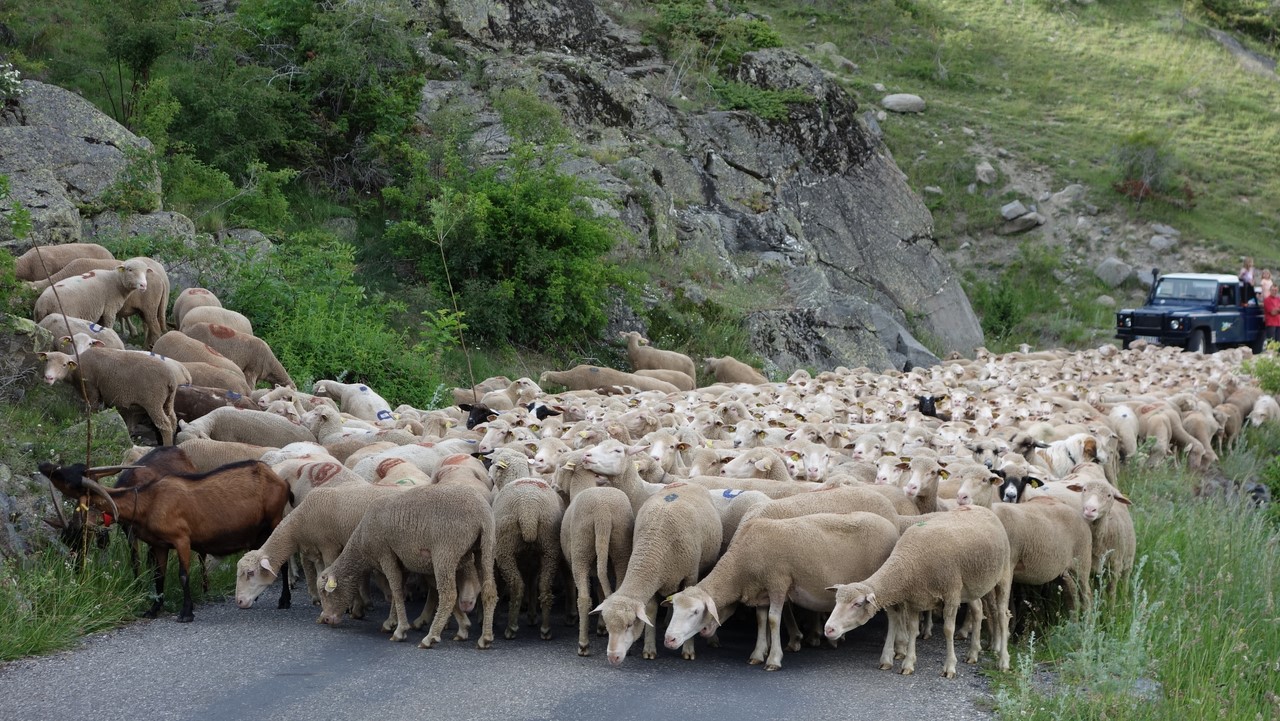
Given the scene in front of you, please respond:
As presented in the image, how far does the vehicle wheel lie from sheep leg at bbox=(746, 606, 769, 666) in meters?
27.8

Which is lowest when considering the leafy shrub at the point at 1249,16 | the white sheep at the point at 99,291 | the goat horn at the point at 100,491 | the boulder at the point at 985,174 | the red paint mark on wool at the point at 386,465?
the red paint mark on wool at the point at 386,465

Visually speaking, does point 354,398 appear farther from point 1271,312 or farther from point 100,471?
point 1271,312

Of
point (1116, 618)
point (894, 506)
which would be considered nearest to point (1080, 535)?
point (1116, 618)

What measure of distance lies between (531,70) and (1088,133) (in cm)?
3411

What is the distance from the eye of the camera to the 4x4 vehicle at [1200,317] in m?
31.9

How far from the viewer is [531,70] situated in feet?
90.7

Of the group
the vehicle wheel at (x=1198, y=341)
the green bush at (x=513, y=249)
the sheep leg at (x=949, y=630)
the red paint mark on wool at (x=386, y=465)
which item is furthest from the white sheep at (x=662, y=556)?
the vehicle wheel at (x=1198, y=341)

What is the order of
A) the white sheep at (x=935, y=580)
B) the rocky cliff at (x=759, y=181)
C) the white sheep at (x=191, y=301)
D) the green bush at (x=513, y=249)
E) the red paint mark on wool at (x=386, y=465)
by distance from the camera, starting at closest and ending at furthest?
the white sheep at (x=935, y=580) → the red paint mark on wool at (x=386, y=465) → the white sheep at (x=191, y=301) → the green bush at (x=513, y=249) → the rocky cliff at (x=759, y=181)

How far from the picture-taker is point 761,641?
8.00 metres

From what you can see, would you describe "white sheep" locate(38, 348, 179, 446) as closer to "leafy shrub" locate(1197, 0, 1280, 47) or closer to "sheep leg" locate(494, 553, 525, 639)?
"sheep leg" locate(494, 553, 525, 639)

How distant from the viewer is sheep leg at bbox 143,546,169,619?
8.73 m

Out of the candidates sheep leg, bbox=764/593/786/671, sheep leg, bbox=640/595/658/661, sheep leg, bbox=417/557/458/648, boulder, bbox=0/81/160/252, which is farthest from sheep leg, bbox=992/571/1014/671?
boulder, bbox=0/81/160/252

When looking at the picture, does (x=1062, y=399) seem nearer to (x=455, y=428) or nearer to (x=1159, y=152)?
A: (x=455, y=428)

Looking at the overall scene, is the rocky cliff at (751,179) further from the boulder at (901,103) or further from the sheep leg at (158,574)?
the sheep leg at (158,574)
